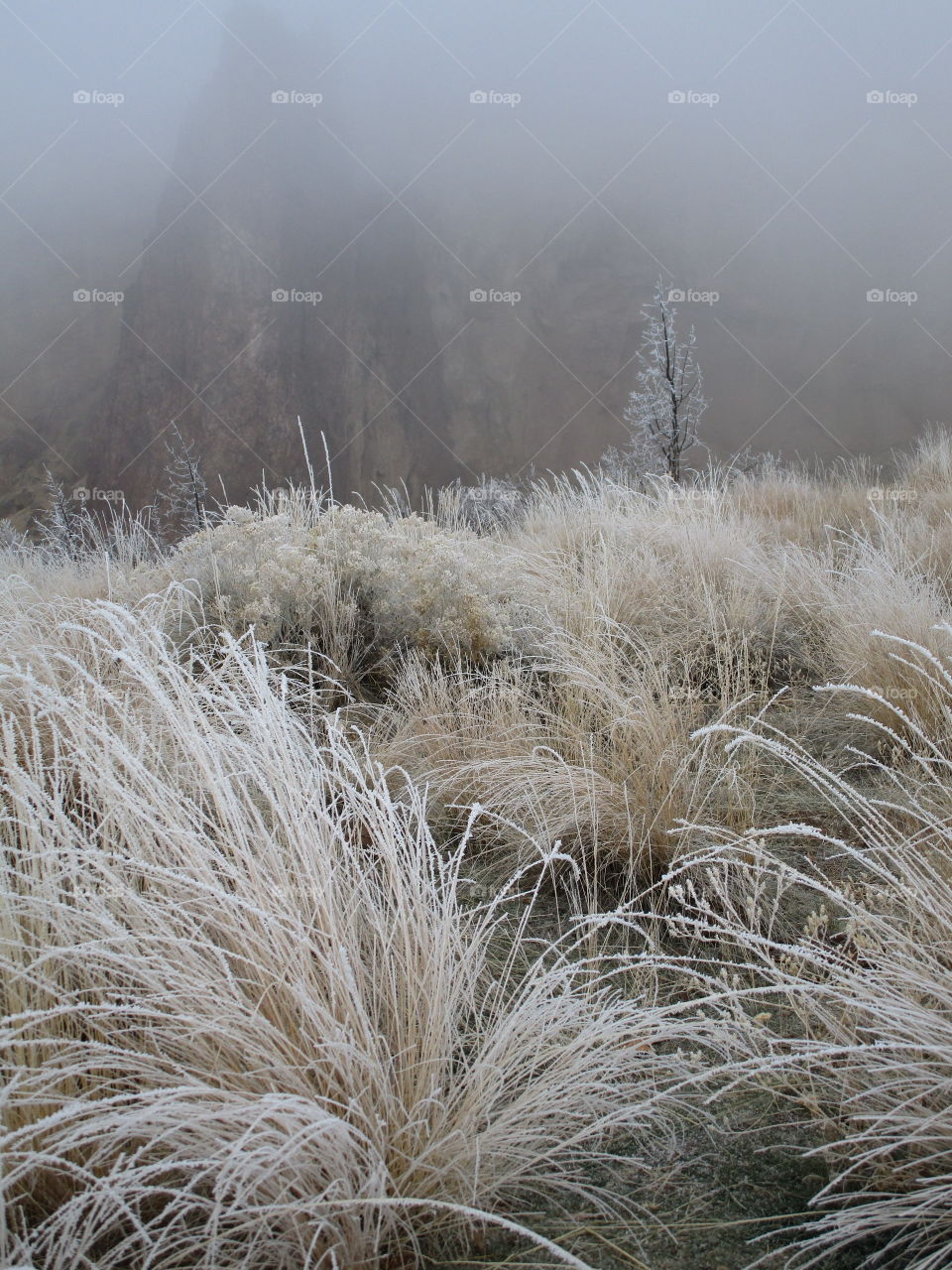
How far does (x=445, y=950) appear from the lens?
136cm

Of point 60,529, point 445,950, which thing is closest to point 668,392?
point 60,529

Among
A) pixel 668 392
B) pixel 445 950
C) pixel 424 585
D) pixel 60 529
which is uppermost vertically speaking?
pixel 668 392

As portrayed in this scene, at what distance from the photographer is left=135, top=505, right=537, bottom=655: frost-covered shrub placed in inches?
134

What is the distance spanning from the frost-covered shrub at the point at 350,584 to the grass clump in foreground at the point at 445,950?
27 millimetres

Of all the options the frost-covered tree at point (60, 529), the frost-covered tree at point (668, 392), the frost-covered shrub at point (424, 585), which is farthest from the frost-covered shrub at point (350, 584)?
the frost-covered tree at point (668, 392)

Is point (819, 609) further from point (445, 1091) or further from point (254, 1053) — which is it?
point (254, 1053)

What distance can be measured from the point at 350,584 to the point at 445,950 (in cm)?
243

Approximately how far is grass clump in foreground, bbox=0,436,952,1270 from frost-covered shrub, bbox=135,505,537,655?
3cm

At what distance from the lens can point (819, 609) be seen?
3926mm

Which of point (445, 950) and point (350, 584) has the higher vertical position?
point (350, 584)

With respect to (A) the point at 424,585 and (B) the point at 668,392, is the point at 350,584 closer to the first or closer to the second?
(A) the point at 424,585

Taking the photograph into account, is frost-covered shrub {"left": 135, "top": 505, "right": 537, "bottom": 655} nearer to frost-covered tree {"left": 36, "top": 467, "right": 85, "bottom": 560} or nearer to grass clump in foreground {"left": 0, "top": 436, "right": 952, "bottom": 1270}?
grass clump in foreground {"left": 0, "top": 436, "right": 952, "bottom": 1270}

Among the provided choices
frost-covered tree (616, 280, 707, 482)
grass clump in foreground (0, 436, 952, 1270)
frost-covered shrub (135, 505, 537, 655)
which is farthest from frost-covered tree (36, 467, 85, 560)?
frost-covered tree (616, 280, 707, 482)

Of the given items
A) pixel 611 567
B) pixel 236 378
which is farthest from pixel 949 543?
pixel 236 378
